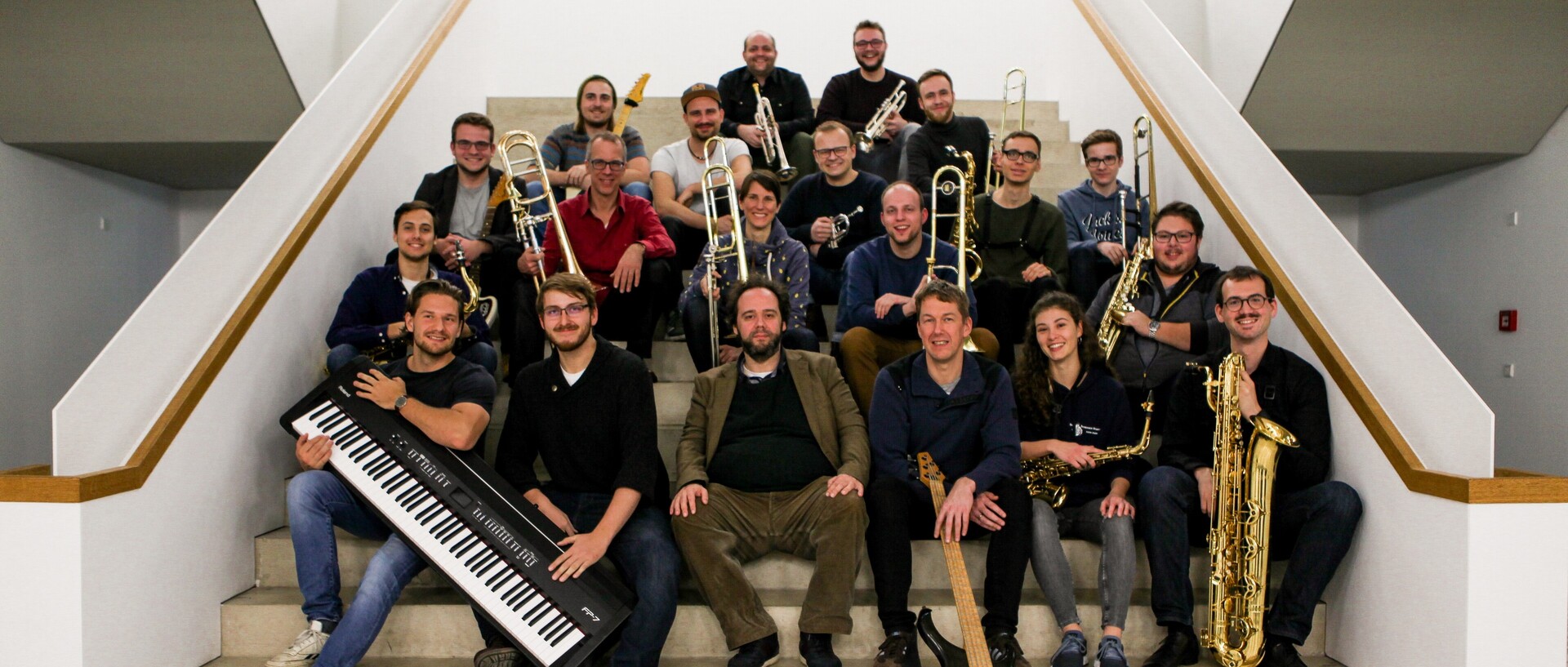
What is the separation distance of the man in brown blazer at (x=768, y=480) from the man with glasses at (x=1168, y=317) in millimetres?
930

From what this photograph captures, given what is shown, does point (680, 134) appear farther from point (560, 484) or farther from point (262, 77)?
point (560, 484)

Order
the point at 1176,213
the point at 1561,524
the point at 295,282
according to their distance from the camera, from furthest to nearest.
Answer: the point at 1176,213
the point at 295,282
the point at 1561,524

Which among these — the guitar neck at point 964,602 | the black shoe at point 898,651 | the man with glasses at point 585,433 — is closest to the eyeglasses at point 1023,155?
the guitar neck at point 964,602

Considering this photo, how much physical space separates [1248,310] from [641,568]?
1672mm

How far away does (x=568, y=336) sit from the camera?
9.80ft

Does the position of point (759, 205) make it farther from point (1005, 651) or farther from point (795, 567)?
point (1005, 651)

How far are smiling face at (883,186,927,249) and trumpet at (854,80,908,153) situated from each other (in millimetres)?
1324

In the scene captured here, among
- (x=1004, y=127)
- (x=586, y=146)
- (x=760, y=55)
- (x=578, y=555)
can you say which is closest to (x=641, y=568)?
(x=578, y=555)

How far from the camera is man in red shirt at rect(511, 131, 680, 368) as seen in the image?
3.76 meters

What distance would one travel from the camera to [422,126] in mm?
4672

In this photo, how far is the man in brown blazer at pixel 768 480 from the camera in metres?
2.75

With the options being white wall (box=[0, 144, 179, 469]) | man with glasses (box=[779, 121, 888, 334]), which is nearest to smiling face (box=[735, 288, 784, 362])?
man with glasses (box=[779, 121, 888, 334])

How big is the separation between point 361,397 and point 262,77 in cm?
236

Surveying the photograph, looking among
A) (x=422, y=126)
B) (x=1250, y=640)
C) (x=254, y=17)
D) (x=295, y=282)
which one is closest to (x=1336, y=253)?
(x=1250, y=640)
